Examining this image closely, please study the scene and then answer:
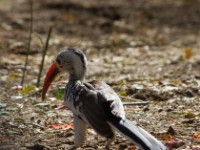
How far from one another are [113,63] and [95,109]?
15.5ft

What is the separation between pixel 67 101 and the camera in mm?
6645

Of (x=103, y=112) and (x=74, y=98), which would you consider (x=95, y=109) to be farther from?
(x=74, y=98)

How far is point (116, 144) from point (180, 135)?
60 centimetres

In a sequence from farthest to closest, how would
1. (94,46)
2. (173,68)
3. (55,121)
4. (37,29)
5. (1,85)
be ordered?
(37,29) → (94,46) → (173,68) → (1,85) → (55,121)

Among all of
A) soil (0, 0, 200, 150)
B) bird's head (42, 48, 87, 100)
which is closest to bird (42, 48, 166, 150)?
bird's head (42, 48, 87, 100)

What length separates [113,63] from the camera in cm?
1086

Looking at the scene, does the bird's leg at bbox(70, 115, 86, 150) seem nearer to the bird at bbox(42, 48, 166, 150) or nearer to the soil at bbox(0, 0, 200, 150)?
the bird at bbox(42, 48, 166, 150)

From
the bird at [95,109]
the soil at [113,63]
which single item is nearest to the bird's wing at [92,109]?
the bird at [95,109]

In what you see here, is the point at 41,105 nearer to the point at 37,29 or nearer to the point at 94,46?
the point at 94,46

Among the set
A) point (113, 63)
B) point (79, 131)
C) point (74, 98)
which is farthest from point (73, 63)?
point (113, 63)

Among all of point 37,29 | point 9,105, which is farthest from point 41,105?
point 37,29

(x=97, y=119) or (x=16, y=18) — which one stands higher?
(x=16, y=18)

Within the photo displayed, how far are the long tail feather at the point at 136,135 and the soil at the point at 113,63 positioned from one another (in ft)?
2.14

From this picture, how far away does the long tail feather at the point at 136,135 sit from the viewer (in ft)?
18.7
